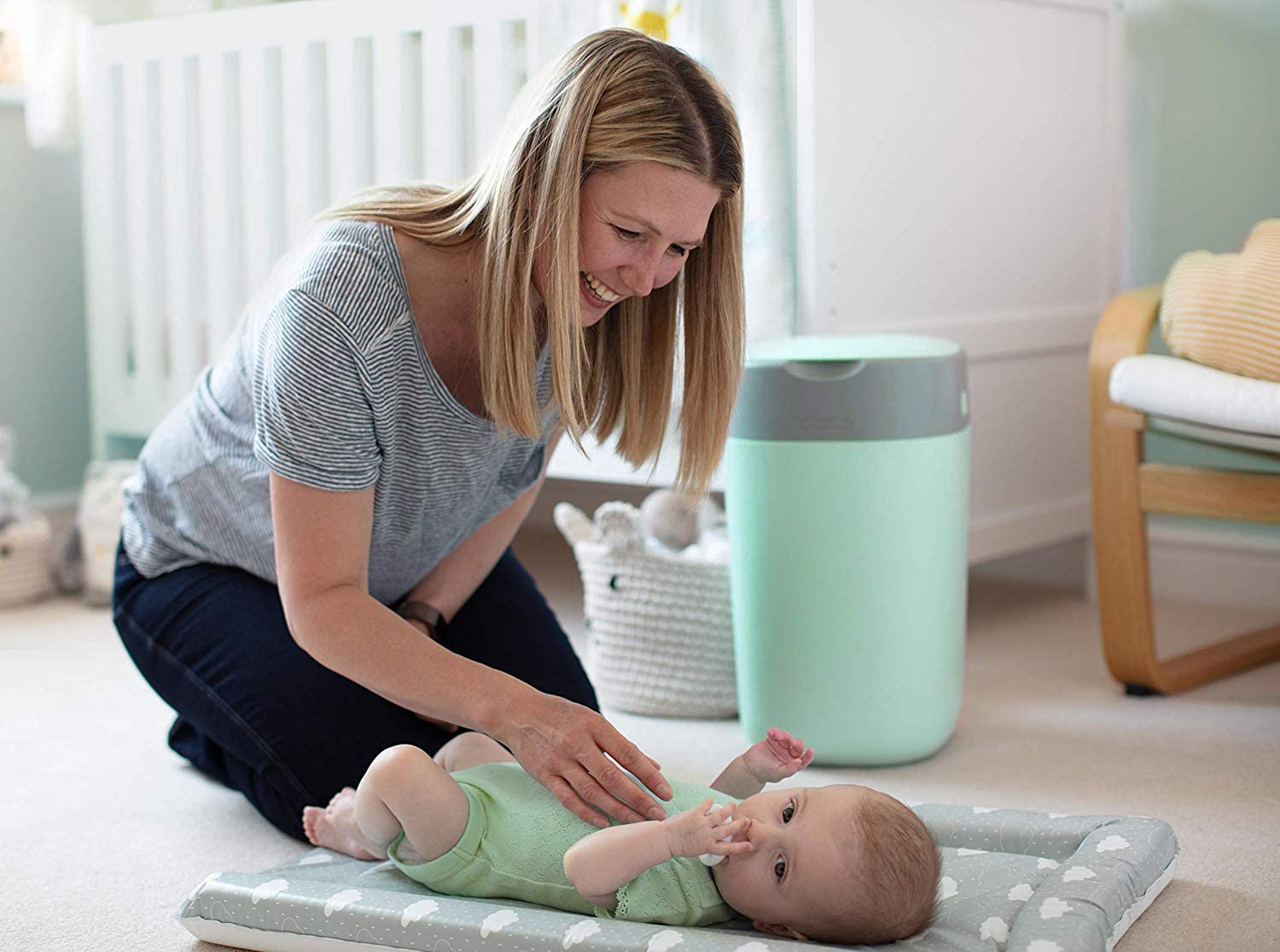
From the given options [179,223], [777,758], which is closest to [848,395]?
[777,758]

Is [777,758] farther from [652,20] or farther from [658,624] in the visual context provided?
[652,20]

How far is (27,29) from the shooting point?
8.62 feet

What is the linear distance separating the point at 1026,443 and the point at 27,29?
72.9 inches

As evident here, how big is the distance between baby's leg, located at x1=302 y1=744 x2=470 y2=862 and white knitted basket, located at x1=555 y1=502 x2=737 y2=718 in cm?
67

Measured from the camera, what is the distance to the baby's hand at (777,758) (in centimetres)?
118

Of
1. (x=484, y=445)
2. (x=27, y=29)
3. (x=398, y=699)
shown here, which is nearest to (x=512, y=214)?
(x=484, y=445)

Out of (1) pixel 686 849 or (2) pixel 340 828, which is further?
(2) pixel 340 828

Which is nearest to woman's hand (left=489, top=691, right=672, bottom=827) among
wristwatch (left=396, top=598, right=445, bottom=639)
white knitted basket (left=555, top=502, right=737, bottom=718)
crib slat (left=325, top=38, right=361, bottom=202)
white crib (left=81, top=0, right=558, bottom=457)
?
wristwatch (left=396, top=598, right=445, bottom=639)

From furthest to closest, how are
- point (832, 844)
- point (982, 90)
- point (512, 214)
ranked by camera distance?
point (982, 90), point (512, 214), point (832, 844)

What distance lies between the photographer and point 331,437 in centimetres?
117

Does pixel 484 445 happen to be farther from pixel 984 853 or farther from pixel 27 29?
pixel 27 29

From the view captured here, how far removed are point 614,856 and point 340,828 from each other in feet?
1.05

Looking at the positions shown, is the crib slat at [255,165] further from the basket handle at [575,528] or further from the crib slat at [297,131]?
the basket handle at [575,528]

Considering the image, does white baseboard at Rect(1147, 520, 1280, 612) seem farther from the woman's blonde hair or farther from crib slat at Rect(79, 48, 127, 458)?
crib slat at Rect(79, 48, 127, 458)
